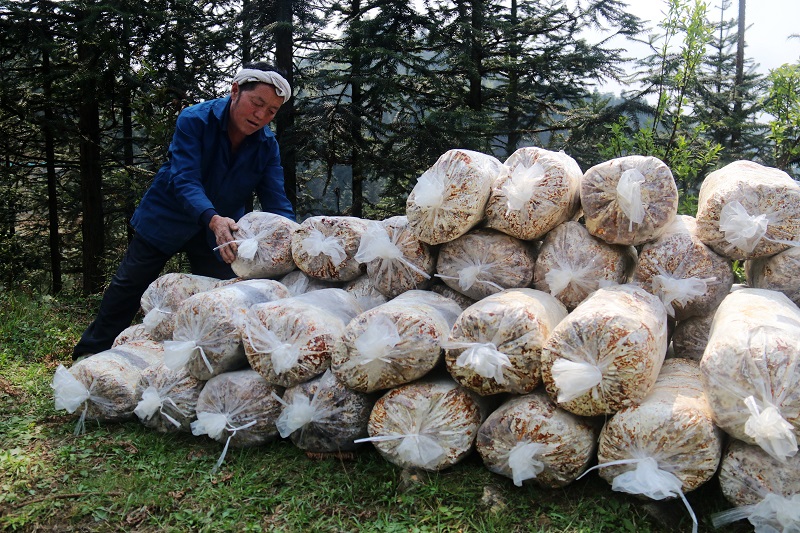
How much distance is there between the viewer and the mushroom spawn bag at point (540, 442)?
2.39m

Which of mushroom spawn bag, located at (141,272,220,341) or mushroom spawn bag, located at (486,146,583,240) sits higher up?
mushroom spawn bag, located at (486,146,583,240)

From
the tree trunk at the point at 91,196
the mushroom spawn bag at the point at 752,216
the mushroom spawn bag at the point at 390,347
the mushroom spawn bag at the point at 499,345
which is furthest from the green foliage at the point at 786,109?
the tree trunk at the point at 91,196

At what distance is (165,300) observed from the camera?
3652mm

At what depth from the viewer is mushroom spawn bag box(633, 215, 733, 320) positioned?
2641mm

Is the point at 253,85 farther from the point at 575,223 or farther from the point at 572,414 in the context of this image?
the point at 572,414

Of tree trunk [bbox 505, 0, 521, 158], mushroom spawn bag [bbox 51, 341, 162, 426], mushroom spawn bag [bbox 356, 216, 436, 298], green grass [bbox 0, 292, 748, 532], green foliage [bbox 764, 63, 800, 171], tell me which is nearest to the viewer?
green grass [bbox 0, 292, 748, 532]

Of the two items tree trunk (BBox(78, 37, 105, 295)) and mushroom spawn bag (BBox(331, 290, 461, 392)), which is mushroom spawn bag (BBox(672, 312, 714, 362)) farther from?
tree trunk (BBox(78, 37, 105, 295))

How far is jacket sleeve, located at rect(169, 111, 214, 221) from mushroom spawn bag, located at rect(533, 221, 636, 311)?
6.65ft

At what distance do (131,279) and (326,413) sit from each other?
201cm

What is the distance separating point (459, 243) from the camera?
2980mm

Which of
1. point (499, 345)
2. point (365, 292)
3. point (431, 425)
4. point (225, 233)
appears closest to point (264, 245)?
point (225, 233)

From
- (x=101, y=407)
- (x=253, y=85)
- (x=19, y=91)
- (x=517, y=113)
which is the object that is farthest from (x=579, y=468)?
(x=19, y=91)

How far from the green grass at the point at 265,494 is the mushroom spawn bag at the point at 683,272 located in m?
0.81

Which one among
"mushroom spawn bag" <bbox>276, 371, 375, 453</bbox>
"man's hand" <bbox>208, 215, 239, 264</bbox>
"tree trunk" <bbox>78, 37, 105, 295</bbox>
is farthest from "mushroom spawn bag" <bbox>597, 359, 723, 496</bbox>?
"tree trunk" <bbox>78, 37, 105, 295</bbox>
